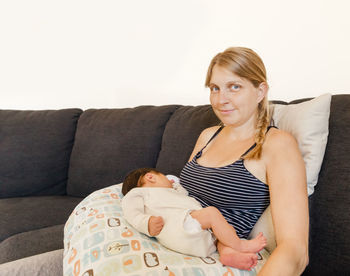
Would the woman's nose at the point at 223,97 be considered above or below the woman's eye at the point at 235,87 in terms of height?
below

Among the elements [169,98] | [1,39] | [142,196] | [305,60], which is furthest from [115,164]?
[1,39]

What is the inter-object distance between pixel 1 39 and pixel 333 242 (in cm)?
310

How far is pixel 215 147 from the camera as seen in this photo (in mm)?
1308

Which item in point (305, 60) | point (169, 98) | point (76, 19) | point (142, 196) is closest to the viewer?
point (142, 196)

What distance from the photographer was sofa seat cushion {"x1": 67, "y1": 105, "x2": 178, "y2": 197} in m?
1.83

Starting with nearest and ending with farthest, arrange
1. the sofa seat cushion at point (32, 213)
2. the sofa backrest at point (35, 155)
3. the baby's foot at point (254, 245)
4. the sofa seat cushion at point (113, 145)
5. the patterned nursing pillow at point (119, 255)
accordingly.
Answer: the patterned nursing pillow at point (119, 255) → the baby's foot at point (254, 245) → the sofa seat cushion at point (32, 213) → the sofa seat cushion at point (113, 145) → the sofa backrest at point (35, 155)

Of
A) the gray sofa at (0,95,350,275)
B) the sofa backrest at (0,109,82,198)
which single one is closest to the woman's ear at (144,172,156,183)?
the gray sofa at (0,95,350,275)

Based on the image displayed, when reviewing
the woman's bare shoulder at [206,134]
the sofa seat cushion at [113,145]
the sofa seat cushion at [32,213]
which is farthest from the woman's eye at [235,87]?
the sofa seat cushion at [32,213]

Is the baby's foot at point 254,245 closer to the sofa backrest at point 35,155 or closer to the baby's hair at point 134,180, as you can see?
the baby's hair at point 134,180

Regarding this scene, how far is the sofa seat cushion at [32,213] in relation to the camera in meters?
1.68

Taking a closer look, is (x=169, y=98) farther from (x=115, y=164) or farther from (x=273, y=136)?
(x=273, y=136)

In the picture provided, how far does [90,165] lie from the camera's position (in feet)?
6.56

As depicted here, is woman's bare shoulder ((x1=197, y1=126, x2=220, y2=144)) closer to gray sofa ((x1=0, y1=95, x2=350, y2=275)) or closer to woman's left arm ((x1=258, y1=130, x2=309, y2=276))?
gray sofa ((x1=0, y1=95, x2=350, y2=275))

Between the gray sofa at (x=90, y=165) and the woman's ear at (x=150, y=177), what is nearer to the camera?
the gray sofa at (x=90, y=165)
